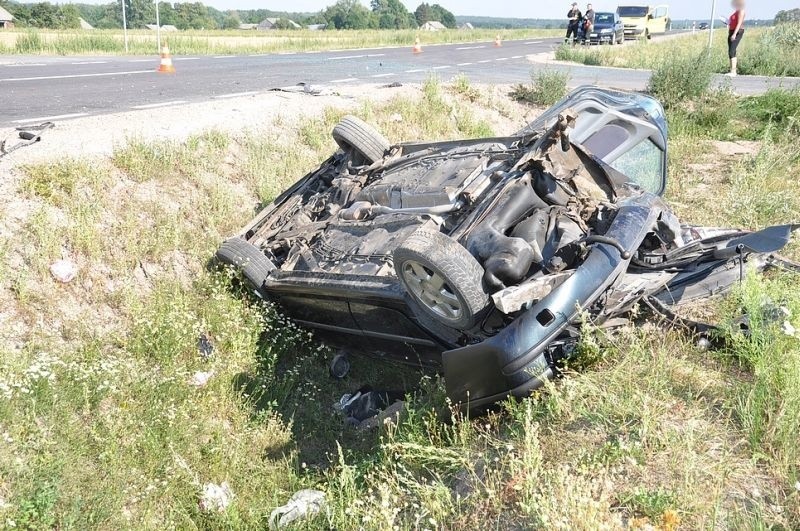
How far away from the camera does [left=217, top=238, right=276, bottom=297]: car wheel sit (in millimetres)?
5027

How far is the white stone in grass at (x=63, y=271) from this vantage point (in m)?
5.00

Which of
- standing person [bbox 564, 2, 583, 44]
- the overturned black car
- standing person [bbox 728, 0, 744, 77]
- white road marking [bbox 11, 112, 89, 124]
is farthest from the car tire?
standing person [bbox 564, 2, 583, 44]

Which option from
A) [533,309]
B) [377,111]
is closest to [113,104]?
[377,111]

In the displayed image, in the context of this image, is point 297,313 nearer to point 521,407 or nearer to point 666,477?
point 521,407

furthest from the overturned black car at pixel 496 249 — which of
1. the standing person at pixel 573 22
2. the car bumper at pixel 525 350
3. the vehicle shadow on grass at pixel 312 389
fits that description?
the standing person at pixel 573 22

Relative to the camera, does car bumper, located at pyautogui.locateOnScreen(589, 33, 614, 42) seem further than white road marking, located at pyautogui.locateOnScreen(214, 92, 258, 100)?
Yes

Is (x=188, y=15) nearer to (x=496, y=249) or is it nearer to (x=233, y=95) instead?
(x=233, y=95)

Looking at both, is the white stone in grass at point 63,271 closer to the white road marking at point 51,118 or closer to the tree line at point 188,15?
the white road marking at point 51,118

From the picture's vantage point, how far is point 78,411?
Answer: 4.07 meters

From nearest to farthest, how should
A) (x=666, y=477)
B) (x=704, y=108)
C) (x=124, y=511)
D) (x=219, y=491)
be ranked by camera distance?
(x=666, y=477) → (x=124, y=511) → (x=219, y=491) → (x=704, y=108)

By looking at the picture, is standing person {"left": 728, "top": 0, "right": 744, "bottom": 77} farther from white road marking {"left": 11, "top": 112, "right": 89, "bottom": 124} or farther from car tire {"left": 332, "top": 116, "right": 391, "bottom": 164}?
white road marking {"left": 11, "top": 112, "right": 89, "bottom": 124}

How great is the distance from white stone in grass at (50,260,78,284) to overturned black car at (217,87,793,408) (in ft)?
3.69

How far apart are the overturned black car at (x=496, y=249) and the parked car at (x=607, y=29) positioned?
2553 cm

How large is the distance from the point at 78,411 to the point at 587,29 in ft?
90.4
